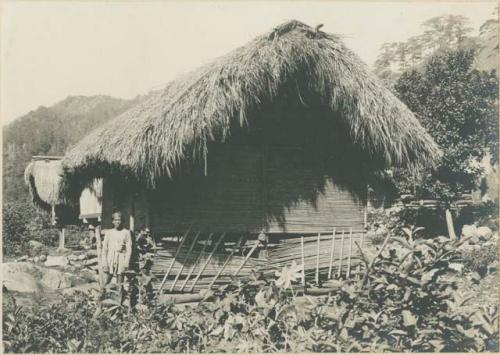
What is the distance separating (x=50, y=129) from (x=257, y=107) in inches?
1101

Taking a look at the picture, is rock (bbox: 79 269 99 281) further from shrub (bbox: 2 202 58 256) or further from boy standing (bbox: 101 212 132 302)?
boy standing (bbox: 101 212 132 302)

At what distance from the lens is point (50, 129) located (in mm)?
32250

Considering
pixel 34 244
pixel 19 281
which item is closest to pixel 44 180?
pixel 19 281

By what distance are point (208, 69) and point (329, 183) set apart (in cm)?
235

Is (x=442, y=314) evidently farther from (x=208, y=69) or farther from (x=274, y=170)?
(x=208, y=69)

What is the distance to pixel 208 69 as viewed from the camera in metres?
6.50

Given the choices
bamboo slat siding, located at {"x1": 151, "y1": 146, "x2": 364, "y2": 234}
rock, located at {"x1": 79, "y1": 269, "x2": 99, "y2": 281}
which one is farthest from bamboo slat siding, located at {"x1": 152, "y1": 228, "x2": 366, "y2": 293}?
rock, located at {"x1": 79, "y1": 269, "x2": 99, "y2": 281}

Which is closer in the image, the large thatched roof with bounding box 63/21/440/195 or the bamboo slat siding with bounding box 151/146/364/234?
the large thatched roof with bounding box 63/21/440/195

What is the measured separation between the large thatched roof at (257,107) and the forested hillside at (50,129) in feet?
52.3

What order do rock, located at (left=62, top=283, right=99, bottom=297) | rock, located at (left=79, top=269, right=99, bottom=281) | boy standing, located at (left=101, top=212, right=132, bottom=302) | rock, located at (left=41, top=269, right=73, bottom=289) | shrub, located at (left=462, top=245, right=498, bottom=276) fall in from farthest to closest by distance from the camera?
shrub, located at (left=462, top=245, right=498, bottom=276)
rock, located at (left=41, top=269, right=73, bottom=289)
rock, located at (left=79, top=269, right=99, bottom=281)
boy standing, located at (left=101, top=212, right=132, bottom=302)
rock, located at (left=62, top=283, right=99, bottom=297)

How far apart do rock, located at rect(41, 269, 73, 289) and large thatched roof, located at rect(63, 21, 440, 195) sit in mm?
3698

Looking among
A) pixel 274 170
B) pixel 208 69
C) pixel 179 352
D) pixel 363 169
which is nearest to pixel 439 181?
pixel 363 169

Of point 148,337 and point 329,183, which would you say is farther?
point 329,183

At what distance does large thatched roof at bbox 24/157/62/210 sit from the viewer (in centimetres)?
1275
